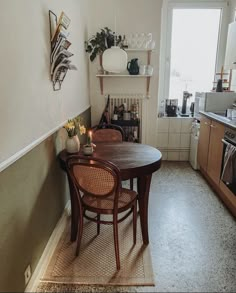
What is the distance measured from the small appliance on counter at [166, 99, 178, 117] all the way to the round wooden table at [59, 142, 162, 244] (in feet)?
6.41

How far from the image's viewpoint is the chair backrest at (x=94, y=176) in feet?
5.33

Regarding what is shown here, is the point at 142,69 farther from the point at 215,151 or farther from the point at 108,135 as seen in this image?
the point at 215,151

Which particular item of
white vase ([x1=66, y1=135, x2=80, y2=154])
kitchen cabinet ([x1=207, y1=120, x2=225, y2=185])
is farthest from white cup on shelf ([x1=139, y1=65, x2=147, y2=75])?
white vase ([x1=66, y1=135, x2=80, y2=154])

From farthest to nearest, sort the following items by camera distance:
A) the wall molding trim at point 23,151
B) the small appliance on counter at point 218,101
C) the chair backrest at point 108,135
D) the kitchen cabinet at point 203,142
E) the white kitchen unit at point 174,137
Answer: the white kitchen unit at point 174,137
the small appliance on counter at point 218,101
the kitchen cabinet at point 203,142
the chair backrest at point 108,135
the wall molding trim at point 23,151

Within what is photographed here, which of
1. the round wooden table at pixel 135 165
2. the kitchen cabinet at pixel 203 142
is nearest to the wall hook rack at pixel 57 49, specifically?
the round wooden table at pixel 135 165

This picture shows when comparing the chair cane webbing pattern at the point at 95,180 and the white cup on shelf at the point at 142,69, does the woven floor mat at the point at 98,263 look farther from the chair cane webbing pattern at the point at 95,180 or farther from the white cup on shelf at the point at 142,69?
the white cup on shelf at the point at 142,69

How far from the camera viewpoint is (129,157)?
2066 millimetres

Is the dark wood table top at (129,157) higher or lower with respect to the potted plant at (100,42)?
lower

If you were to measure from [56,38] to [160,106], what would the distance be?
8.48ft

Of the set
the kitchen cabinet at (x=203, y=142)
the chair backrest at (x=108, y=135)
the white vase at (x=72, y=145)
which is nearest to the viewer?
the white vase at (x=72, y=145)

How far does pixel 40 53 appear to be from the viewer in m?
1.78

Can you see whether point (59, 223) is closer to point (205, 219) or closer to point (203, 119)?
point (205, 219)

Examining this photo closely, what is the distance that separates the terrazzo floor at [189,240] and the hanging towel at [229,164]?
1.36ft

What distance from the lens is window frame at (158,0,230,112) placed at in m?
3.91
